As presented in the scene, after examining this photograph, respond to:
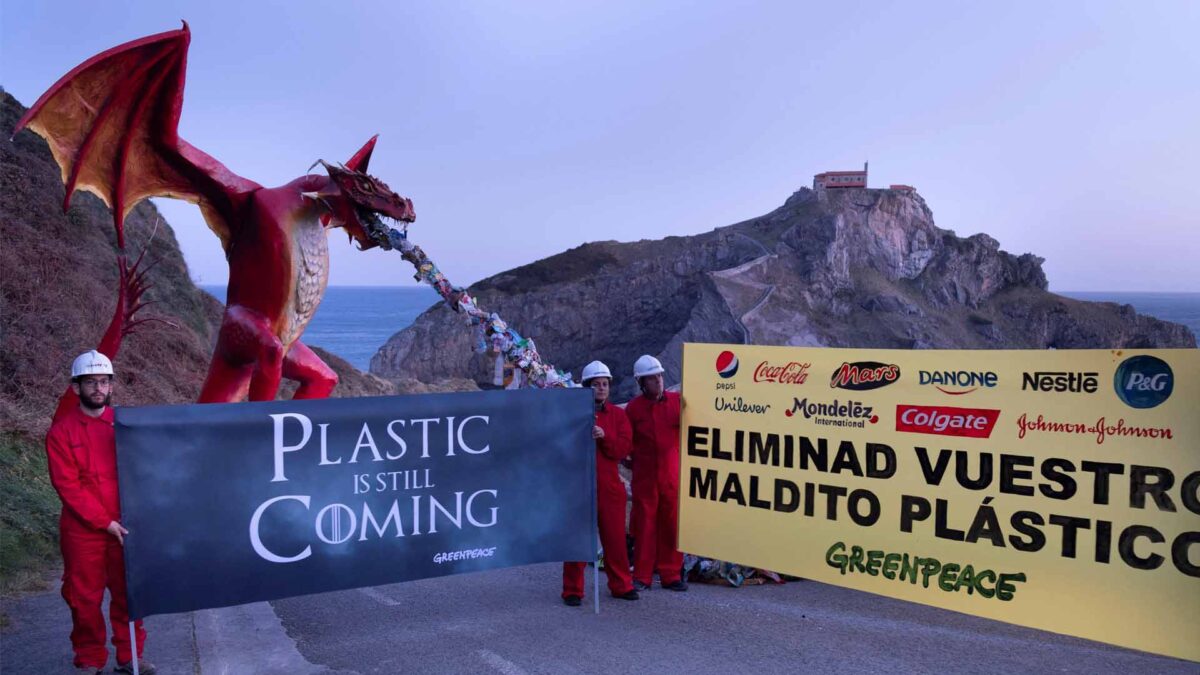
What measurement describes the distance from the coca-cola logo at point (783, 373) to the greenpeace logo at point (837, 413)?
0.15 m

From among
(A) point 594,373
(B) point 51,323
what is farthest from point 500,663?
(B) point 51,323

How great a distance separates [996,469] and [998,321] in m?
90.0

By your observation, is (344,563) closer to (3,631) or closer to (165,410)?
(165,410)

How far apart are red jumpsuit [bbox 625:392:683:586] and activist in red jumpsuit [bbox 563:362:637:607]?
0.28 m

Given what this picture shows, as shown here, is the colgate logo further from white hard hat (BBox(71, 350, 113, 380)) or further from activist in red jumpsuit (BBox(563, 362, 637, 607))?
white hard hat (BBox(71, 350, 113, 380))

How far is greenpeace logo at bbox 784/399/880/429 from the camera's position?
593 cm

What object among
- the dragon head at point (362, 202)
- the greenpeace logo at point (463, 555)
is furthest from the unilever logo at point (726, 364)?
the dragon head at point (362, 202)

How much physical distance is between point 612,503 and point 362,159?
3328mm

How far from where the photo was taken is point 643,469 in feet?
22.4

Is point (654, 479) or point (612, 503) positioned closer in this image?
point (612, 503)

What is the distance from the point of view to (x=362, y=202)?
22.7 ft

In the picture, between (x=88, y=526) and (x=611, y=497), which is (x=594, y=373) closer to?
(x=611, y=497)

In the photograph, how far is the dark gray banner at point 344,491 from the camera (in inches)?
183

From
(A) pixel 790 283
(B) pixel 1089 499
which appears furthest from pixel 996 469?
(A) pixel 790 283
